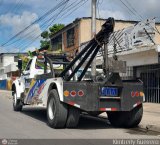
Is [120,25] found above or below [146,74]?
above

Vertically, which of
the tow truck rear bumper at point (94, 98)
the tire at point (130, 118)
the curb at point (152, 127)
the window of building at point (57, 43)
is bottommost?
the curb at point (152, 127)

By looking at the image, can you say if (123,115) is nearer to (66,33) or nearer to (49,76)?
(49,76)

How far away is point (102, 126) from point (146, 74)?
11.8 metres

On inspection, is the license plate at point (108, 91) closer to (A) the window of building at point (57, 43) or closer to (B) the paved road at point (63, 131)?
(B) the paved road at point (63, 131)

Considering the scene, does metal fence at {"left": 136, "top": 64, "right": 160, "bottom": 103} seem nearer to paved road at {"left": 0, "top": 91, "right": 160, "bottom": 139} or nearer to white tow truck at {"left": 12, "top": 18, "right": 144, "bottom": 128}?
paved road at {"left": 0, "top": 91, "right": 160, "bottom": 139}

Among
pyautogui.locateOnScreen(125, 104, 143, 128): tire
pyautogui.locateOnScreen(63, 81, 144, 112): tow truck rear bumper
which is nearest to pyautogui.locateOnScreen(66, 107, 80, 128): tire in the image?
pyautogui.locateOnScreen(63, 81, 144, 112): tow truck rear bumper

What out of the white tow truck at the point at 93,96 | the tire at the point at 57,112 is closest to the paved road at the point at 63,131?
the tire at the point at 57,112

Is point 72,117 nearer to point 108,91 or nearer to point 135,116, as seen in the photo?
point 108,91

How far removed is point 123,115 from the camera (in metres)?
13.0

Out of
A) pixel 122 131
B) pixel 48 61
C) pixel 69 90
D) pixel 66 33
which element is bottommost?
pixel 122 131

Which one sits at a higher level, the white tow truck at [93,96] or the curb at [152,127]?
the white tow truck at [93,96]

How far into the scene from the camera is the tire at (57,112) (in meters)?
11.8

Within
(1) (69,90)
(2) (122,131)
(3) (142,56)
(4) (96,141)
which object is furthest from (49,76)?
(3) (142,56)

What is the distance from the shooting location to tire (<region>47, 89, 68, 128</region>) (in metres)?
11.8
